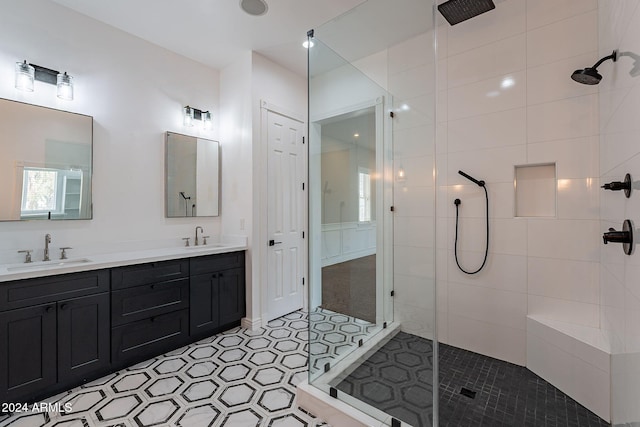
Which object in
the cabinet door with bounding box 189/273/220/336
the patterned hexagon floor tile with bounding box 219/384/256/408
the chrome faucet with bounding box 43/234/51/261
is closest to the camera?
the patterned hexagon floor tile with bounding box 219/384/256/408

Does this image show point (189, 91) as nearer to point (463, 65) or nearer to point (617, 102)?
point (463, 65)

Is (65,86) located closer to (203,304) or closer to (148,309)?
(148,309)

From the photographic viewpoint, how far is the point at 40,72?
2.13 m

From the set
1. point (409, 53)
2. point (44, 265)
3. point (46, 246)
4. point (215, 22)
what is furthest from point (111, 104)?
point (409, 53)

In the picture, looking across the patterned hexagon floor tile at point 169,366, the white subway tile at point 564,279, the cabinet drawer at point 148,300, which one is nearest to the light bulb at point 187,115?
the cabinet drawer at point 148,300

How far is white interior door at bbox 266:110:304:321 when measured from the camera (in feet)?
10.4

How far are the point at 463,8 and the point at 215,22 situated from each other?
6.87 feet

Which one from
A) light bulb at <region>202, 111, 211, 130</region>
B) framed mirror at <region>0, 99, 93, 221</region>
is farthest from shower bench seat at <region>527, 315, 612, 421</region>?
framed mirror at <region>0, 99, 93, 221</region>

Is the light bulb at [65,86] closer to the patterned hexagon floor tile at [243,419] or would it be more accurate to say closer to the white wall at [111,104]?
the white wall at [111,104]

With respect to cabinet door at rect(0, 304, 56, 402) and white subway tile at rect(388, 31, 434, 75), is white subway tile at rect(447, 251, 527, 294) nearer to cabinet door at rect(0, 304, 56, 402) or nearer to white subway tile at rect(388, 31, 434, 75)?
white subway tile at rect(388, 31, 434, 75)

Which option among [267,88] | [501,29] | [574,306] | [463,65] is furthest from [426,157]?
[267,88]

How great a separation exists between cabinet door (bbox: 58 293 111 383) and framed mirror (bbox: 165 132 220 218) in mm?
1107

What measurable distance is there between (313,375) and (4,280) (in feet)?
6.50

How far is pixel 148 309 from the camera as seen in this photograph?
2285 mm
